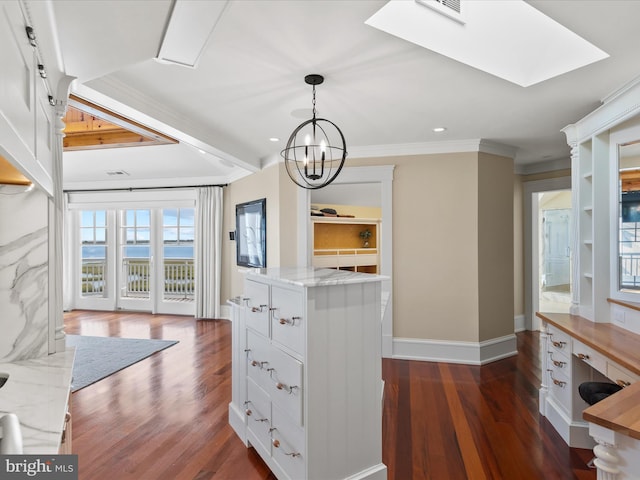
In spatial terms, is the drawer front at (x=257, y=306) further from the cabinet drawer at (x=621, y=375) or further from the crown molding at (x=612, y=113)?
the crown molding at (x=612, y=113)

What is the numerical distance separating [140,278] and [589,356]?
7.07 meters

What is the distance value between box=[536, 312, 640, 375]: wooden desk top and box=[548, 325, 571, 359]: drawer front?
0.05m

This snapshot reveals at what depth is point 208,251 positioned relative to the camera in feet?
20.8

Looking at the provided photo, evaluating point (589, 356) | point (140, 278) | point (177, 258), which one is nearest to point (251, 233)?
point (177, 258)

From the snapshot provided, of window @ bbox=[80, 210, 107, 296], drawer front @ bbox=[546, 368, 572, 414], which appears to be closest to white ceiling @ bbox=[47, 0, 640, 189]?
drawer front @ bbox=[546, 368, 572, 414]

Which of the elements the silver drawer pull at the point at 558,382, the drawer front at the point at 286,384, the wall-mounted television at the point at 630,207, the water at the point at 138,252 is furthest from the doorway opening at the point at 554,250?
the water at the point at 138,252

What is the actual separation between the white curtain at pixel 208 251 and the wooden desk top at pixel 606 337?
491 cm

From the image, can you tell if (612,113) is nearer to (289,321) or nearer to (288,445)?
(289,321)

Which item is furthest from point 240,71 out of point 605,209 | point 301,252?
point 605,209

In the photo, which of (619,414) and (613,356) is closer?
(619,414)

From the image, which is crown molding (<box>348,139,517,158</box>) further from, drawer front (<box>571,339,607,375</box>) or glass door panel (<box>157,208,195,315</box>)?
glass door panel (<box>157,208,195,315</box>)

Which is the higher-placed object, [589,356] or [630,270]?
[630,270]

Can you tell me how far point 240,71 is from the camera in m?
2.44

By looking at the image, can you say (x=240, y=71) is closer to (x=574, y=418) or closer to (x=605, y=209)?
(x=605, y=209)
